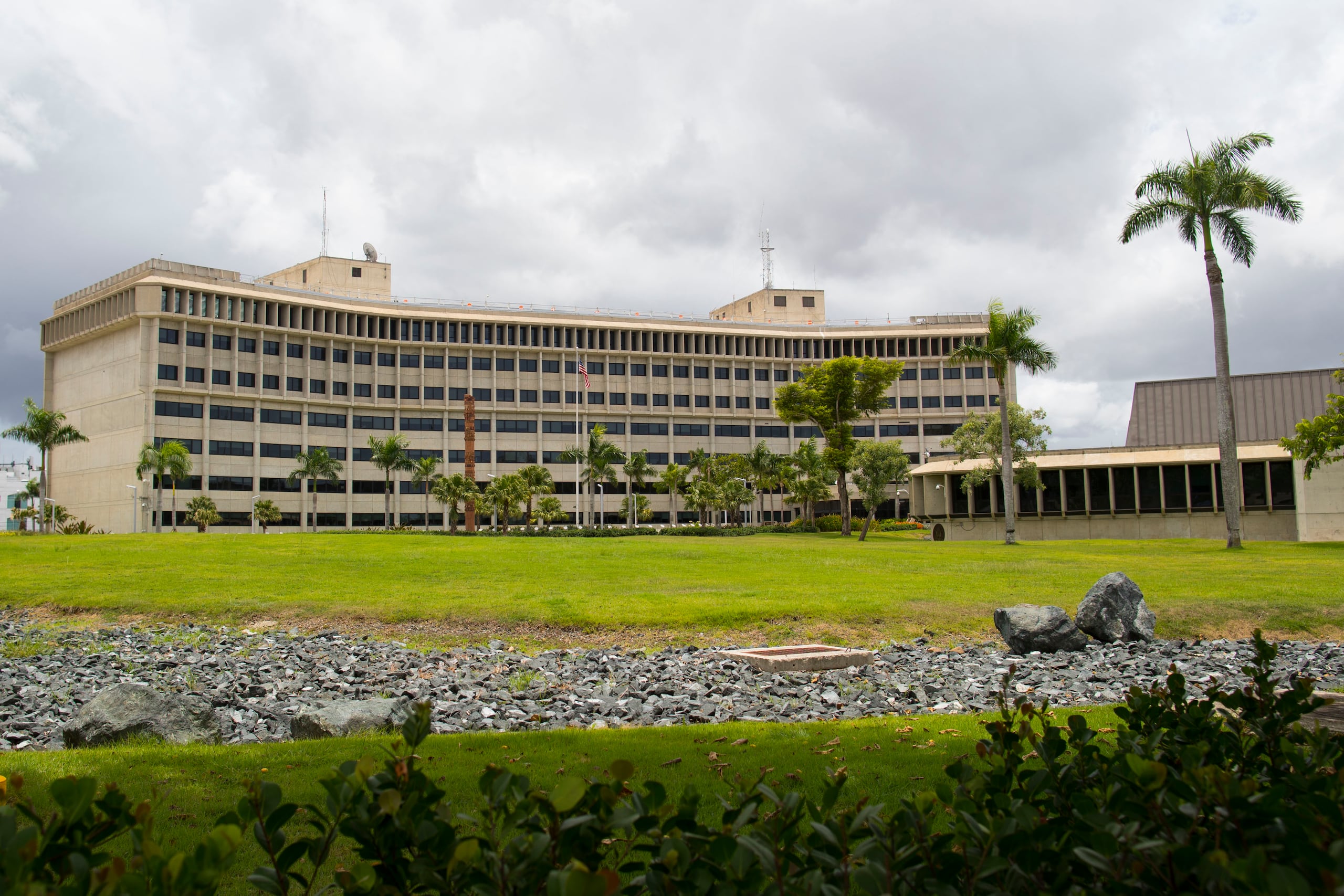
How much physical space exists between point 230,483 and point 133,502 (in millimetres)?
8823

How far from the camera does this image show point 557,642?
2006 centimetres

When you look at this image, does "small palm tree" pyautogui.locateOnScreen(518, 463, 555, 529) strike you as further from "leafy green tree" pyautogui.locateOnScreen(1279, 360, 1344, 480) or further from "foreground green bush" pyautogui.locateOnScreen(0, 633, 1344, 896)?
"foreground green bush" pyautogui.locateOnScreen(0, 633, 1344, 896)

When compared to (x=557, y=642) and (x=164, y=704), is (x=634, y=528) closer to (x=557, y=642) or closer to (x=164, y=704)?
(x=557, y=642)

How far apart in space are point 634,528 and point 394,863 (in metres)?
77.1

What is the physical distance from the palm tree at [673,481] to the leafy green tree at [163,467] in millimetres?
48364

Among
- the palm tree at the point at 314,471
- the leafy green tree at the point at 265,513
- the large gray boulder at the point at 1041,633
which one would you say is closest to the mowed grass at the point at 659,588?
the large gray boulder at the point at 1041,633

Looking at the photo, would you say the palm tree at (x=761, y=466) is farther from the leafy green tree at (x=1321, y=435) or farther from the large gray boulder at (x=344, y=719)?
the large gray boulder at (x=344, y=719)

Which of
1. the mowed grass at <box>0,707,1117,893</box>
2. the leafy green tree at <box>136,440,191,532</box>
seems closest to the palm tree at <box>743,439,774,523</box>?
the leafy green tree at <box>136,440,191,532</box>

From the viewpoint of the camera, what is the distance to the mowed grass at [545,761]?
273 inches

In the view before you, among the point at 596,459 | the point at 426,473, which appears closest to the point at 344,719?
the point at 596,459

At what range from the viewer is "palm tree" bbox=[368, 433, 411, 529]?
90.2m

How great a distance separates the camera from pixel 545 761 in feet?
27.4

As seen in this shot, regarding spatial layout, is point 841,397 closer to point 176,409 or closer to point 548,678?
point 548,678

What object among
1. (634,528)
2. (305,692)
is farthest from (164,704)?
(634,528)
